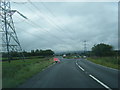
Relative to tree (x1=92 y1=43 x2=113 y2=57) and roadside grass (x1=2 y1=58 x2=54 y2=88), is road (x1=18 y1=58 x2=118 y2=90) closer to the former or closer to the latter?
roadside grass (x1=2 y1=58 x2=54 y2=88)

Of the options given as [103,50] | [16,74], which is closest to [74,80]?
[16,74]

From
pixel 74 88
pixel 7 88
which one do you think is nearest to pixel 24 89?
pixel 7 88

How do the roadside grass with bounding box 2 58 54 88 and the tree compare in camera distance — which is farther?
the tree

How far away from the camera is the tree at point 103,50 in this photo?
82.7 meters

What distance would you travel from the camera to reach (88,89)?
303 inches

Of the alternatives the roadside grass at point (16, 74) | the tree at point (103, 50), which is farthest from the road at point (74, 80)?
the tree at point (103, 50)

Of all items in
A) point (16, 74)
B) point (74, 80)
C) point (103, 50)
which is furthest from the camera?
point (103, 50)

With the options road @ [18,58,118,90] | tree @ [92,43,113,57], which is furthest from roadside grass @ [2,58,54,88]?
tree @ [92,43,113,57]

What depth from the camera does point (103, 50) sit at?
272 feet

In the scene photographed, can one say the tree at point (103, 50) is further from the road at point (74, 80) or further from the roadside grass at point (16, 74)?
the road at point (74, 80)

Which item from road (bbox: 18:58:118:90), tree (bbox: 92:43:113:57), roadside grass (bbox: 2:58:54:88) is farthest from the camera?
tree (bbox: 92:43:113:57)

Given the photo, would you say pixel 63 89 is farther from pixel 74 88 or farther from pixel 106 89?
pixel 106 89

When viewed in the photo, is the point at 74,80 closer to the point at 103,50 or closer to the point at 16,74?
the point at 16,74

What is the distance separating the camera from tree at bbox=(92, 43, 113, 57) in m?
82.7
